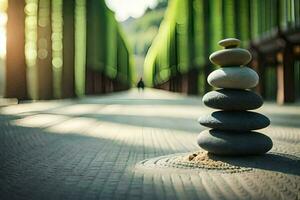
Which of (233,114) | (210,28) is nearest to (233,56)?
(233,114)

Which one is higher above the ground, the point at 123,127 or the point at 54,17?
the point at 54,17

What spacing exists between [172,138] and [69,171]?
3.87 metres

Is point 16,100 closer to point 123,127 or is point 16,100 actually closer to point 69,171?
point 123,127

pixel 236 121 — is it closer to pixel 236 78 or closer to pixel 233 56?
pixel 236 78

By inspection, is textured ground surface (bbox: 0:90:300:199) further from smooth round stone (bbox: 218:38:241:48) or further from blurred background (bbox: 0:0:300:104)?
blurred background (bbox: 0:0:300:104)

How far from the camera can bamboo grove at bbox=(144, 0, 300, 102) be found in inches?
870

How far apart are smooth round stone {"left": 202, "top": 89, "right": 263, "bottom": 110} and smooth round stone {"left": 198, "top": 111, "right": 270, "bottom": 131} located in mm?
96

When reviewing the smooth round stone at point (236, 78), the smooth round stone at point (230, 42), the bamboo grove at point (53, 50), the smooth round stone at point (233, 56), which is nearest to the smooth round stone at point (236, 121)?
the smooth round stone at point (236, 78)

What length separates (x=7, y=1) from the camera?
924 inches

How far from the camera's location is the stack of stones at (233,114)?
608cm

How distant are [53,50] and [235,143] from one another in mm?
25706

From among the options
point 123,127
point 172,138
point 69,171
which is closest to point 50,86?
point 123,127

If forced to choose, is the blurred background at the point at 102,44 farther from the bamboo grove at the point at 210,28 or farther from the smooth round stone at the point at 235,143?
the smooth round stone at the point at 235,143

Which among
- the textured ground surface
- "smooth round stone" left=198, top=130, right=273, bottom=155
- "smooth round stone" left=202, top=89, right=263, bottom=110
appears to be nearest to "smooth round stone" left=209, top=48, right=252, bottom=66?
"smooth round stone" left=202, top=89, right=263, bottom=110
